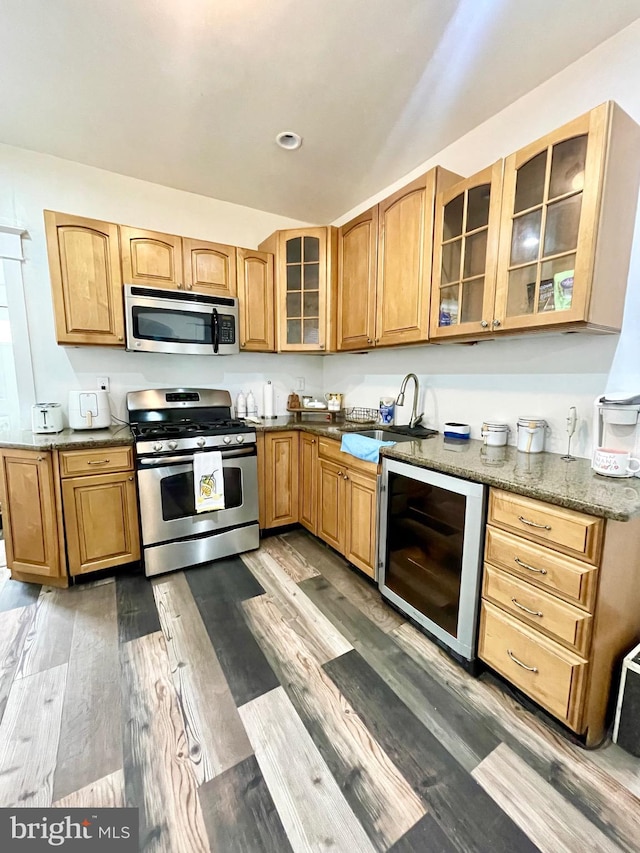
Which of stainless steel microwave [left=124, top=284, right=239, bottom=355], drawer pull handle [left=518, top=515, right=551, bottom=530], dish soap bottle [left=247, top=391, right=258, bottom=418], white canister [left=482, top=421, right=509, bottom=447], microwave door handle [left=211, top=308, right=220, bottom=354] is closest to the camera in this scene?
drawer pull handle [left=518, top=515, right=551, bottom=530]

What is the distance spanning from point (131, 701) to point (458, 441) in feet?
6.64

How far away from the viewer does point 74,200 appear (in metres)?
2.46

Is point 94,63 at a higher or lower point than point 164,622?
higher

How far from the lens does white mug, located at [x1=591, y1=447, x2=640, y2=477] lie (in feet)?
4.50

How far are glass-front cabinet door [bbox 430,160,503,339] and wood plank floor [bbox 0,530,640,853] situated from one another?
167cm

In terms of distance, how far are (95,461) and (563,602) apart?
2417 mm

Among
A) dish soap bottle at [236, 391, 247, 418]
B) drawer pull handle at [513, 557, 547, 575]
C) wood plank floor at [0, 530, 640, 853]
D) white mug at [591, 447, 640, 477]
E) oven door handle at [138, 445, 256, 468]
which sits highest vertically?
dish soap bottle at [236, 391, 247, 418]

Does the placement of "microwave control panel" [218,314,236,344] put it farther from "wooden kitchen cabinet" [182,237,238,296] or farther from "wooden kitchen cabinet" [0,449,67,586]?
"wooden kitchen cabinet" [0,449,67,586]

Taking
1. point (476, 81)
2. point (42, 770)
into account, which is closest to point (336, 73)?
point (476, 81)

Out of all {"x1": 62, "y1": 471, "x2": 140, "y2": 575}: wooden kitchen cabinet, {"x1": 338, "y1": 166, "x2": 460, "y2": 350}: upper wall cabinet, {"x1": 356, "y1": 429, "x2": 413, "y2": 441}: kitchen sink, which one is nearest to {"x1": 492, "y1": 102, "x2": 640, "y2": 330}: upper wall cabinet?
{"x1": 338, "y1": 166, "x2": 460, "y2": 350}: upper wall cabinet

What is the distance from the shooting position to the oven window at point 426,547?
1609 millimetres

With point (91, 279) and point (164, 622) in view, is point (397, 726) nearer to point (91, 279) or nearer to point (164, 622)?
point (164, 622)

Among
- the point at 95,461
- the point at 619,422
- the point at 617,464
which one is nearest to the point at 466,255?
the point at 619,422

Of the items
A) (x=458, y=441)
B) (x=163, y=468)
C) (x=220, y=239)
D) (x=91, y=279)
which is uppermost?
(x=220, y=239)
